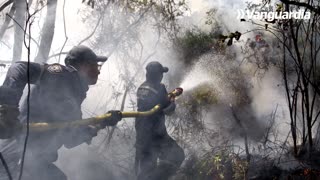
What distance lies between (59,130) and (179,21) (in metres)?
7.28

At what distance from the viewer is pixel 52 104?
3.54m

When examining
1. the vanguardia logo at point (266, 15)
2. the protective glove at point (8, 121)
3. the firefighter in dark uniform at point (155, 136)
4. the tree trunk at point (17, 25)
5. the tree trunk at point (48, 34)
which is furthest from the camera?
the tree trunk at point (48, 34)

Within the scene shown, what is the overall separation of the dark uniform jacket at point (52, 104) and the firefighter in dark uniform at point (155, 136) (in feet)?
6.86

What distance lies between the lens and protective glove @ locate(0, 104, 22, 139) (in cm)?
263

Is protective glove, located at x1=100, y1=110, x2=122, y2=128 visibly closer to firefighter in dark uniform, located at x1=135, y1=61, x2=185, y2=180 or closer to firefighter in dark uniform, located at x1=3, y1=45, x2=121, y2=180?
firefighter in dark uniform, located at x1=3, y1=45, x2=121, y2=180

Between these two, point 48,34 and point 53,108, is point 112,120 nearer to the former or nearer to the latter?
point 53,108

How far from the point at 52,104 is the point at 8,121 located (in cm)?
87

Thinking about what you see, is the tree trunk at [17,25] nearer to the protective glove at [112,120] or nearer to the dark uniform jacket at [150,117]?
the dark uniform jacket at [150,117]

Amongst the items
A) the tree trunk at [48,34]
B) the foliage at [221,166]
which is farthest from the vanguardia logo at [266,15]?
the tree trunk at [48,34]

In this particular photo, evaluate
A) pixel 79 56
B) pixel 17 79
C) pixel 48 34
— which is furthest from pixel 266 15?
pixel 17 79

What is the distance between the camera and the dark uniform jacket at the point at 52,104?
3.41m

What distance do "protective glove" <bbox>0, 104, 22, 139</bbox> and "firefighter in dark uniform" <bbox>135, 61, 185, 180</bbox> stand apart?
3.10 m

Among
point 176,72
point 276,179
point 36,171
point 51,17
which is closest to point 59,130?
point 36,171

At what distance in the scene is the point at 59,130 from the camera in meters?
3.54
